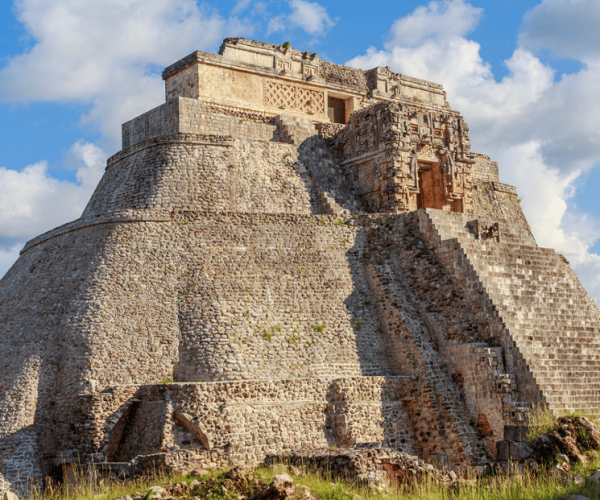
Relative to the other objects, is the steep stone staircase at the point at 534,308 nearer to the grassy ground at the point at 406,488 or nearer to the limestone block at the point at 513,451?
the limestone block at the point at 513,451

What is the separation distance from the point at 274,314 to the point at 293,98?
11069 mm

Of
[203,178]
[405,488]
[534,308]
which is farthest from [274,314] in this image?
[405,488]

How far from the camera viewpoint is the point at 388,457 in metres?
14.5

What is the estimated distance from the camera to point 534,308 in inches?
797

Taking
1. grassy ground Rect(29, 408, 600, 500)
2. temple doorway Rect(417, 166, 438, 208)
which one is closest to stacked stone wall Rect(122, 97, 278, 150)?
temple doorway Rect(417, 166, 438, 208)

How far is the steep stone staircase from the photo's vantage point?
18.4m

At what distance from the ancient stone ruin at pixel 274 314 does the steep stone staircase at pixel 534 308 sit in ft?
0.19

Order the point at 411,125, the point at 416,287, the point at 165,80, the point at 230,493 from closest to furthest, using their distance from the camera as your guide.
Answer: the point at 230,493
the point at 416,287
the point at 411,125
the point at 165,80

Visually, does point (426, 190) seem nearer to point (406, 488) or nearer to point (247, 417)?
point (247, 417)

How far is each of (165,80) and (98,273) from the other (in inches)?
395

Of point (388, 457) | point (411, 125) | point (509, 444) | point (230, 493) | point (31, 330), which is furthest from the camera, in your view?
point (411, 125)

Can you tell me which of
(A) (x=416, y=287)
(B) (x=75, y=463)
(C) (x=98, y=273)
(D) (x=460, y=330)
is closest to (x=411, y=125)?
(A) (x=416, y=287)

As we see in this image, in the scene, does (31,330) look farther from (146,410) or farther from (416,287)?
(416,287)

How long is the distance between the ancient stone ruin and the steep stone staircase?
0.06m
